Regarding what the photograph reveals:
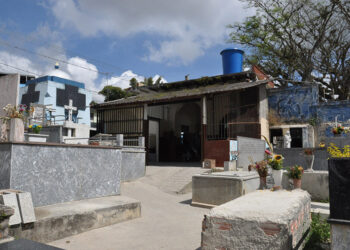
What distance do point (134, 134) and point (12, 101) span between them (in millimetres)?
8063

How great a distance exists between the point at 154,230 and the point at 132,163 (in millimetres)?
6296

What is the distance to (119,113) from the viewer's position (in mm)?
16906

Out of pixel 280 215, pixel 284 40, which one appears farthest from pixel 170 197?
pixel 284 40

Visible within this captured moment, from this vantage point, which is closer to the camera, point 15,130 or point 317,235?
point 317,235

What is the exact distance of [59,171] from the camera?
619 centimetres

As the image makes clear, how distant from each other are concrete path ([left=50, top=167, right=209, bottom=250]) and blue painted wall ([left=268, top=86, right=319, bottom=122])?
32.1ft

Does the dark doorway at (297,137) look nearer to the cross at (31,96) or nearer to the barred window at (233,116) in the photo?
the barred window at (233,116)

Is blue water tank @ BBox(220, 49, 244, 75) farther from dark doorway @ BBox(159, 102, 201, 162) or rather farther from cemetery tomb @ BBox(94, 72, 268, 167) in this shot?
dark doorway @ BBox(159, 102, 201, 162)

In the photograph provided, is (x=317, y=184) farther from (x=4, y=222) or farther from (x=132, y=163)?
(x=132, y=163)

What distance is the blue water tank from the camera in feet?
60.5

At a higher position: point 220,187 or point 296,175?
point 296,175

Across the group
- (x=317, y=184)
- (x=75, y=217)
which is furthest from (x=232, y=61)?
(x=75, y=217)

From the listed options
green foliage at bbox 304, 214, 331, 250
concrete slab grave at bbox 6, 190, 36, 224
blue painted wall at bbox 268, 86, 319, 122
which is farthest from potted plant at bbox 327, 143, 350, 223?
blue painted wall at bbox 268, 86, 319, 122

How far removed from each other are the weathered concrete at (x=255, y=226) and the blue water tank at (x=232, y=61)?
1578 cm
